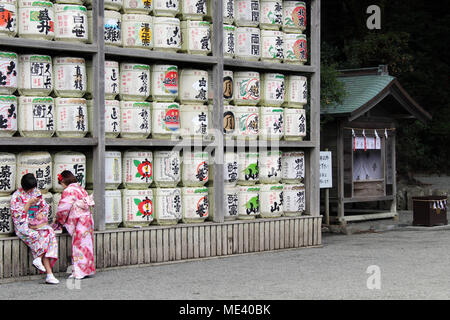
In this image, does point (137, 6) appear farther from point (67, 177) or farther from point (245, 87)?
point (67, 177)

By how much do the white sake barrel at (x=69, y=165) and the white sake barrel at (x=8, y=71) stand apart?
3.84ft

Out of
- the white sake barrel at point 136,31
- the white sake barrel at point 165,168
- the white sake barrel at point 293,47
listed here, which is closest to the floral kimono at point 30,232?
the white sake barrel at point 165,168

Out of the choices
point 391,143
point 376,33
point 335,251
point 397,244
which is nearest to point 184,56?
point 335,251

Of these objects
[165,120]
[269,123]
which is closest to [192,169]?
[165,120]

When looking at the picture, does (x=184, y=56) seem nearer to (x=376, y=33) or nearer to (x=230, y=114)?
(x=230, y=114)

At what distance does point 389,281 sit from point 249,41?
17.1ft

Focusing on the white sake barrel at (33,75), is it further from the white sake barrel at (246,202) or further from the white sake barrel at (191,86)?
the white sake barrel at (246,202)

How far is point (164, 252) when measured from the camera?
1161 centimetres

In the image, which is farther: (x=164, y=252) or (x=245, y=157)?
(x=245, y=157)

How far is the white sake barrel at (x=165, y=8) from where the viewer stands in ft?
38.6

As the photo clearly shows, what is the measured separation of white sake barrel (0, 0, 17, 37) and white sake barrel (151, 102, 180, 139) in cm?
251

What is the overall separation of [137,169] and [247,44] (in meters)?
3.08

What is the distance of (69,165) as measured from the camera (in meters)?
10.8

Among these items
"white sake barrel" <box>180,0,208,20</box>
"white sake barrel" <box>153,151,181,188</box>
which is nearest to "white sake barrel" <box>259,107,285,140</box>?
"white sake barrel" <box>153,151,181,188</box>
